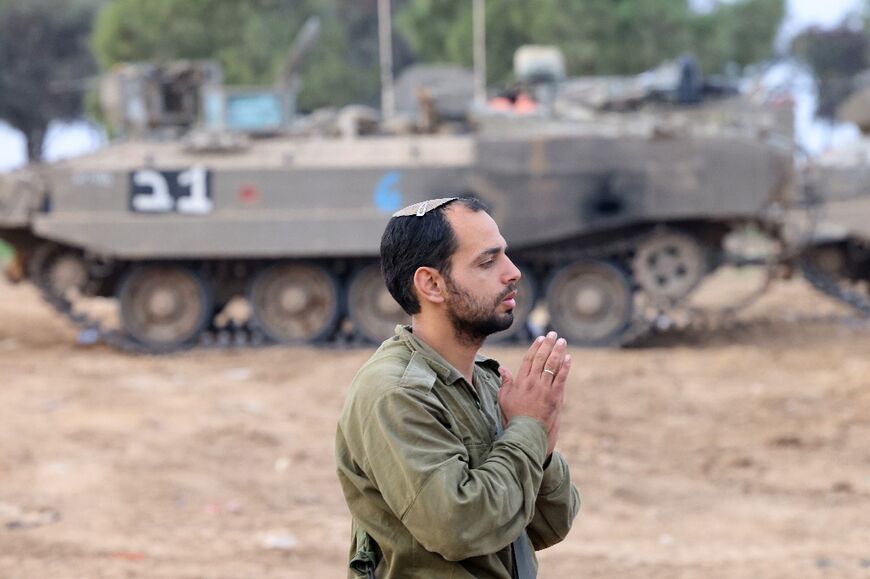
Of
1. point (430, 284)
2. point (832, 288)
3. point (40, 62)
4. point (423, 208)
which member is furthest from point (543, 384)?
point (40, 62)

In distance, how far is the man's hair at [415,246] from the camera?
2.56 meters

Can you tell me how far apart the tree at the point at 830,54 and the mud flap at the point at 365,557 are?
48536 mm

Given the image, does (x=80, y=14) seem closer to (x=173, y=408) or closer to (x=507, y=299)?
(x=173, y=408)

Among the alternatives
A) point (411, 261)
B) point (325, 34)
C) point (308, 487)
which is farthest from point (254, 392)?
point (325, 34)

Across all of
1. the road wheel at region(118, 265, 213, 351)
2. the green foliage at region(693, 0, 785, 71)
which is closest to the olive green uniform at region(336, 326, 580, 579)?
the road wheel at region(118, 265, 213, 351)

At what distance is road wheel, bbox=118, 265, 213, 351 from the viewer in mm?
12766

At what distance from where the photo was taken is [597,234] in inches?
497

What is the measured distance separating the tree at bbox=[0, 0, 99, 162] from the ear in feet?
124

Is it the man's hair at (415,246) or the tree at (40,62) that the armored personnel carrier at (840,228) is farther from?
the tree at (40,62)

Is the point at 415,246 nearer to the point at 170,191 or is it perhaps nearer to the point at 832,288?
the point at 170,191

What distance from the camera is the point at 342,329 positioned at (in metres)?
13.0

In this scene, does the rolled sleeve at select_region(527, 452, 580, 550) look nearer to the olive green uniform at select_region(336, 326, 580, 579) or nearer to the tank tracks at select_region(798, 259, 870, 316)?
the olive green uniform at select_region(336, 326, 580, 579)

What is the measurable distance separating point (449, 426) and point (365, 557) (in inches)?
13.1

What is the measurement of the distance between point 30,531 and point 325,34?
105ft
